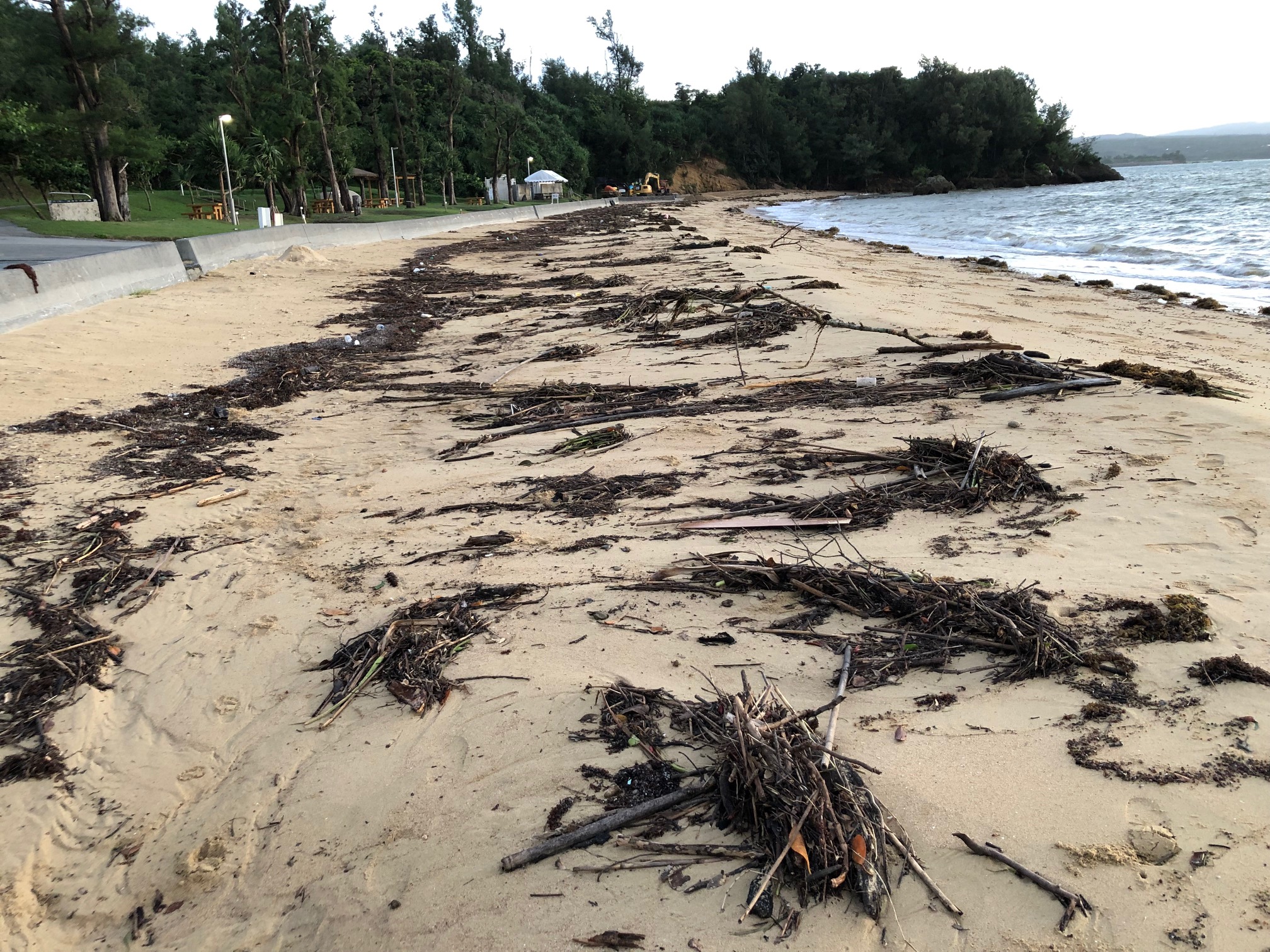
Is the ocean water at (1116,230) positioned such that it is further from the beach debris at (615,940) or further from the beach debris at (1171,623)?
the beach debris at (615,940)

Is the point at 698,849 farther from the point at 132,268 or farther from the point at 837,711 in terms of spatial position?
the point at 132,268

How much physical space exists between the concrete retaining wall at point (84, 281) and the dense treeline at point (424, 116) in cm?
1530

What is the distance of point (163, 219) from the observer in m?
28.6

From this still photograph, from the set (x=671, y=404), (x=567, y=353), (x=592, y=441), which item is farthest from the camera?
(x=567, y=353)

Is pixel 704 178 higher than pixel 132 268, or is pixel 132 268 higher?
pixel 704 178

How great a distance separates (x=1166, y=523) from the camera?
4156 millimetres

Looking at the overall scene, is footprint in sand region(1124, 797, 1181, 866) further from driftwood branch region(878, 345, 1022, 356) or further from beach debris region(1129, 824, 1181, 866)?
driftwood branch region(878, 345, 1022, 356)

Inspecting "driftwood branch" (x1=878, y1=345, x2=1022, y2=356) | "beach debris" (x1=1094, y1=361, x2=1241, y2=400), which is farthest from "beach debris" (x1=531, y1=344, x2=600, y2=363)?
"beach debris" (x1=1094, y1=361, x2=1241, y2=400)

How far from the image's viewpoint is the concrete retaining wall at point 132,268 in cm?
930

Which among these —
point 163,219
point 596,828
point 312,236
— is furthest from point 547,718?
point 163,219

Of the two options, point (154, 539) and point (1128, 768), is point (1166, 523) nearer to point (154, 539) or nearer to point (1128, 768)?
point (1128, 768)

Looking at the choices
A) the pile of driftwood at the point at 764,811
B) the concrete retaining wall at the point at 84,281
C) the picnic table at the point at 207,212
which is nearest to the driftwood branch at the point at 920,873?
the pile of driftwood at the point at 764,811

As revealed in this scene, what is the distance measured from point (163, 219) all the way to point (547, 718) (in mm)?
32469

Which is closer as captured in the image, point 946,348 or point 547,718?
point 547,718
